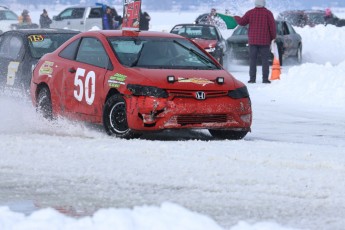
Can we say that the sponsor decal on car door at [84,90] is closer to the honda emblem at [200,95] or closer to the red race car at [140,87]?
the red race car at [140,87]

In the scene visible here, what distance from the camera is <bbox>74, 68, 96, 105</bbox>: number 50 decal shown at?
1253 cm

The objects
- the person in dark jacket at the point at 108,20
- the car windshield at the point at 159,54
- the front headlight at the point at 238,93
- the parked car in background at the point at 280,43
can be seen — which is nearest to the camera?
the front headlight at the point at 238,93

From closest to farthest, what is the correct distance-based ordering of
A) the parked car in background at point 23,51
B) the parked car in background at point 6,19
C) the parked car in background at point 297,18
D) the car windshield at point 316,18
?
1. the parked car in background at point 23,51
2. the parked car in background at point 6,19
3. the parked car in background at point 297,18
4. the car windshield at point 316,18

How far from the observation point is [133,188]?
844 cm

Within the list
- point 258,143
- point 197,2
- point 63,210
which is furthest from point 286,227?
point 197,2

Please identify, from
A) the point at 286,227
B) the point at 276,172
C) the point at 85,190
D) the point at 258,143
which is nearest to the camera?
the point at 286,227

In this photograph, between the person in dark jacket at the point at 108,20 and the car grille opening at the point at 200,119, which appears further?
the person in dark jacket at the point at 108,20

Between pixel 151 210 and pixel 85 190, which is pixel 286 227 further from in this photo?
pixel 85 190

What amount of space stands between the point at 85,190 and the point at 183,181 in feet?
3.01

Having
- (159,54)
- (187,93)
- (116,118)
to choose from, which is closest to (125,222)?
(187,93)

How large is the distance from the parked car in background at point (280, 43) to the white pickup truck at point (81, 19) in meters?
13.7

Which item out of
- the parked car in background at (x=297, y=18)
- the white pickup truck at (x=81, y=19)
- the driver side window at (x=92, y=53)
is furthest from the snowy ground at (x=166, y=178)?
the parked car in background at (x=297, y=18)

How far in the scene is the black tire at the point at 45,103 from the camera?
44.3ft

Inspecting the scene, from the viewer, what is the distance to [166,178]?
898 centimetres
